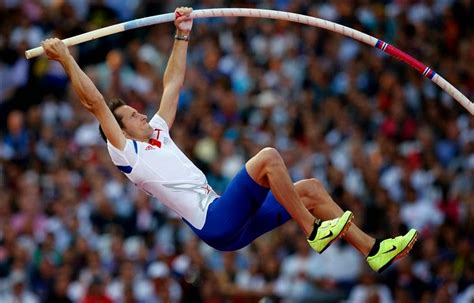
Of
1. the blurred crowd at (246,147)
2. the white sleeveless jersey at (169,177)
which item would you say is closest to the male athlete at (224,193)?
the white sleeveless jersey at (169,177)

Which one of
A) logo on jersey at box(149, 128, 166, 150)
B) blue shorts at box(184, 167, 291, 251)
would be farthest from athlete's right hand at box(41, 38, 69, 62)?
blue shorts at box(184, 167, 291, 251)

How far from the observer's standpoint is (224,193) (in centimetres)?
1358

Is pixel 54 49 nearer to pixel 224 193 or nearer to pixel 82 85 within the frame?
pixel 82 85

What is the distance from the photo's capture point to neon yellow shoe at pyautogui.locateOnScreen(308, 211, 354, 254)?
1263cm

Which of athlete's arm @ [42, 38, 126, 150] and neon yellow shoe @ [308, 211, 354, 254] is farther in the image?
athlete's arm @ [42, 38, 126, 150]

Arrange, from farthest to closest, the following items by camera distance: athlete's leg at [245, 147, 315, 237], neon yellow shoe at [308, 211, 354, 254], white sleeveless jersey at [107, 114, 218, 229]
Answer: white sleeveless jersey at [107, 114, 218, 229], athlete's leg at [245, 147, 315, 237], neon yellow shoe at [308, 211, 354, 254]

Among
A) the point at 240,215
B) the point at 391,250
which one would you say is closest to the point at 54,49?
the point at 240,215

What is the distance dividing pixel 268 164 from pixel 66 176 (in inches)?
367

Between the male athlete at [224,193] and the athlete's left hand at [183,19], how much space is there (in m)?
0.02

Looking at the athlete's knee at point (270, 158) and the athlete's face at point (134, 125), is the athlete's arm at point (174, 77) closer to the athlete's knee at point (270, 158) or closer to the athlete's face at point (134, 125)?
the athlete's face at point (134, 125)

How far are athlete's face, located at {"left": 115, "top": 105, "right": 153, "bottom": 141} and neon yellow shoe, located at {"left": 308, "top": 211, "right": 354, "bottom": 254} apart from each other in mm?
2275

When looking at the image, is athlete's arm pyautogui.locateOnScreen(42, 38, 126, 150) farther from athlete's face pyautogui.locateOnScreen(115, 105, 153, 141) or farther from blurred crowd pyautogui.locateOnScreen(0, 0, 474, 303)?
blurred crowd pyautogui.locateOnScreen(0, 0, 474, 303)

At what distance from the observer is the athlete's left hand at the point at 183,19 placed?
14.0m

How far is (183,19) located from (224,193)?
2.03 metres
